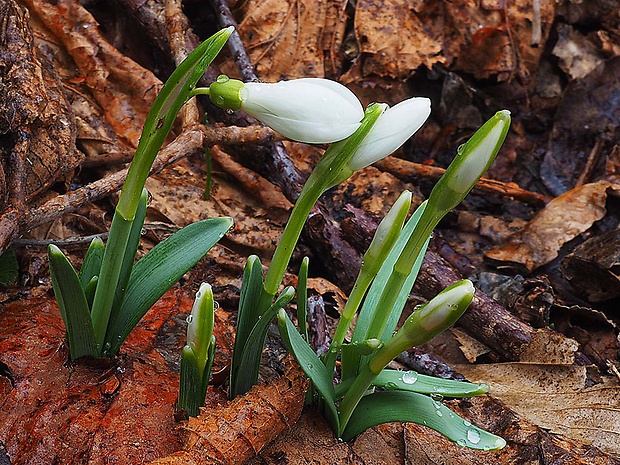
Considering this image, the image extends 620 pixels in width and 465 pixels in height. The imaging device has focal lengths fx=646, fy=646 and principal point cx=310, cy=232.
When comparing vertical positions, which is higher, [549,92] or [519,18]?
[519,18]

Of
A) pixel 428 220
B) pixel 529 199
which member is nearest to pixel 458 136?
pixel 529 199

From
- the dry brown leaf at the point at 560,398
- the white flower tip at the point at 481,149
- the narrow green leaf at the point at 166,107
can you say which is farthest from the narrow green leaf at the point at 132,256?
the dry brown leaf at the point at 560,398

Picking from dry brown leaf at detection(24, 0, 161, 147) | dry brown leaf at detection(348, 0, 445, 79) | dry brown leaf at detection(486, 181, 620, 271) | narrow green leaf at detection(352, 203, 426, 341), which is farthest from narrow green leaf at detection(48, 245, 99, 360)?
dry brown leaf at detection(348, 0, 445, 79)

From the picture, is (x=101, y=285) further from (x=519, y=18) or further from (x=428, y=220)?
(x=519, y=18)

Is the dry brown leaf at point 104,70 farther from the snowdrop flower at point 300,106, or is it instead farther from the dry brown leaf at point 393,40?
the snowdrop flower at point 300,106

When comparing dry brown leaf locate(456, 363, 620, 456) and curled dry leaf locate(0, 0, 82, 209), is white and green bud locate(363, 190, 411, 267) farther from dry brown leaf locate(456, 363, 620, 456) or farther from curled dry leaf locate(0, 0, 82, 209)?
curled dry leaf locate(0, 0, 82, 209)
